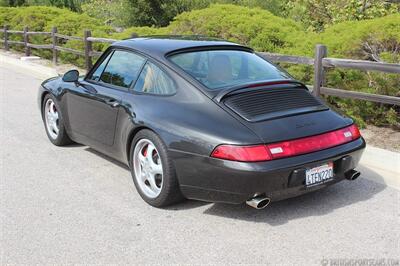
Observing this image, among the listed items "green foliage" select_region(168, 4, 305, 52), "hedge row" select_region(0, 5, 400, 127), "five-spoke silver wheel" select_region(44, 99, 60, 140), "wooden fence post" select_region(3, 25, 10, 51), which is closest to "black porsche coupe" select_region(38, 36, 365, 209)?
"five-spoke silver wheel" select_region(44, 99, 60, 140)

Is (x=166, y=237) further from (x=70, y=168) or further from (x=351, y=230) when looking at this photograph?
(x=70, y=168)

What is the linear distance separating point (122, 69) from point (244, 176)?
203 centimetres

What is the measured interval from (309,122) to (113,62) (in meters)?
2.23

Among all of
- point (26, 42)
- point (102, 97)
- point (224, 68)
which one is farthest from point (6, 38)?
point (224, 68)

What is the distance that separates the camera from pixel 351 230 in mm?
3949

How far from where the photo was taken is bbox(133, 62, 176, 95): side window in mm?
4523

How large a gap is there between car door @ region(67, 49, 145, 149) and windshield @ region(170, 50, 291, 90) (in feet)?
1.71

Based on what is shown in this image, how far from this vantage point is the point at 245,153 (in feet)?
12.4

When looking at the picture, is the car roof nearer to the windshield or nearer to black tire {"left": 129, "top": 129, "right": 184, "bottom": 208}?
the windshield

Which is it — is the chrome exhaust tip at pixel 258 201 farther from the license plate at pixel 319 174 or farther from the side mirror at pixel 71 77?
the side mirror at pixel 71 77

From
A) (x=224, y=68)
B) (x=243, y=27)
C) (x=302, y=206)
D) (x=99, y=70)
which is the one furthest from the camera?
(x=243, y=27)

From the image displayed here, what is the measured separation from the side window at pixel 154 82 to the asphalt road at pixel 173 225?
100 cm

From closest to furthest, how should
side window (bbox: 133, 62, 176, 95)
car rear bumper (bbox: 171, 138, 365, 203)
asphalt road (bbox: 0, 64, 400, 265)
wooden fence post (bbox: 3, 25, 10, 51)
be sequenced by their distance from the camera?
asphalt road (bbox: 0, 64, 400, 265) → car rear bumper (bbox: 171, 138, 365, 203) → side window (bbox: 133, 62, 176, 95) → wooden fence post (bbox: 3, 25, 10, 51)

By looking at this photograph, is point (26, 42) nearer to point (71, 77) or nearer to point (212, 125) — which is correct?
point (71, 77)
